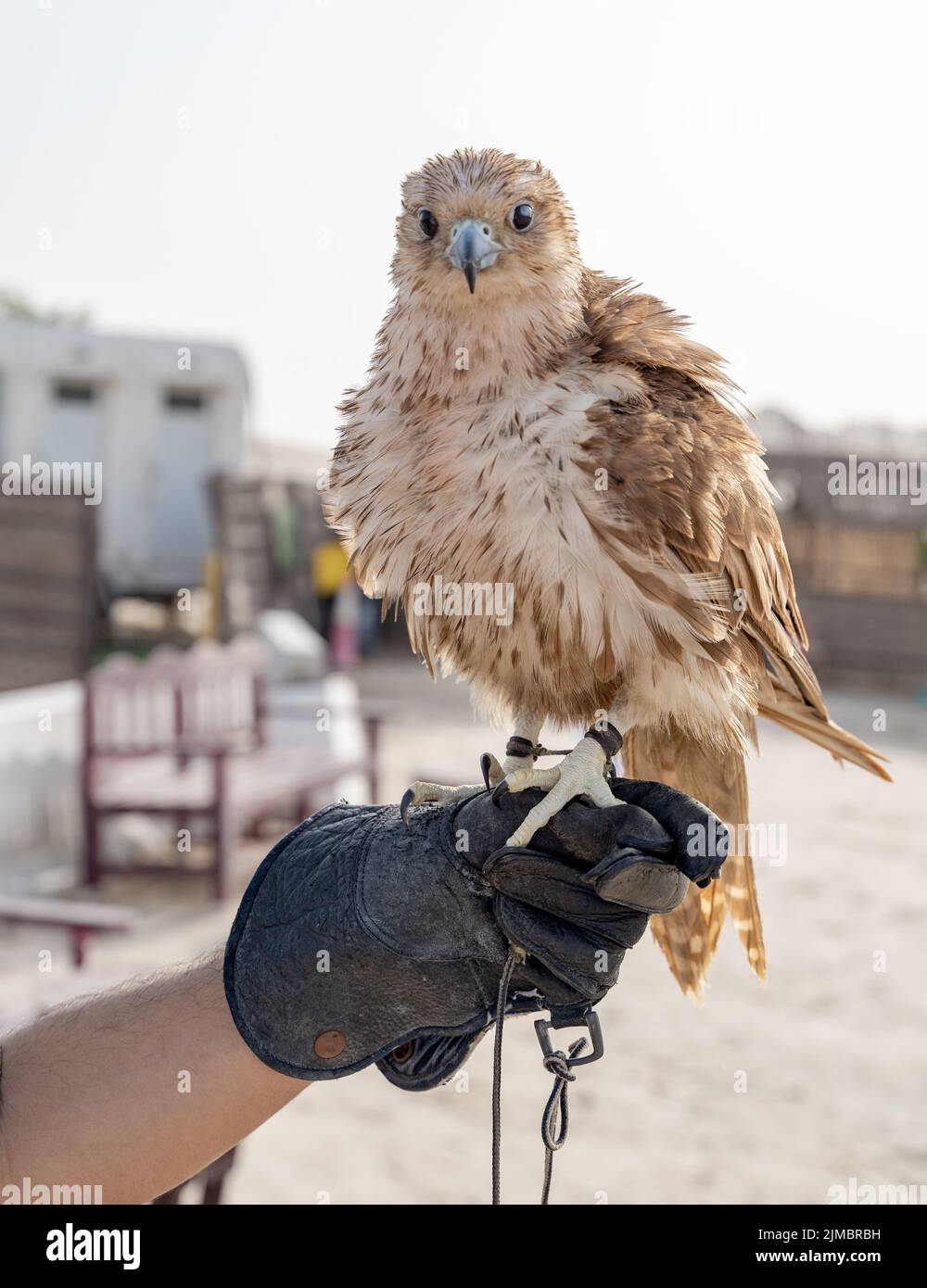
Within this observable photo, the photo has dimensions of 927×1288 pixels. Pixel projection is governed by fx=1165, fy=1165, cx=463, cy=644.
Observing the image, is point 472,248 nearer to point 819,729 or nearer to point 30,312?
point 819,729

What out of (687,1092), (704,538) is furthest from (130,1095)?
(687,1092)

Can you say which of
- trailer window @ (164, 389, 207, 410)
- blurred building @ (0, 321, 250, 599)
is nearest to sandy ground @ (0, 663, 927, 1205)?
blurred building @ (0, 321, 250, 599)

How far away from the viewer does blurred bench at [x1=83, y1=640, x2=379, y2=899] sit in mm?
6957

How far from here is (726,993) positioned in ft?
19.7

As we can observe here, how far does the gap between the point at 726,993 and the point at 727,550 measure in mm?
4339

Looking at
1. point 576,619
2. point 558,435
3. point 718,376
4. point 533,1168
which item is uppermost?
point 718,376

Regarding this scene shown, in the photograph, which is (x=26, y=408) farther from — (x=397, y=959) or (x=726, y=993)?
(x=397, y=959)

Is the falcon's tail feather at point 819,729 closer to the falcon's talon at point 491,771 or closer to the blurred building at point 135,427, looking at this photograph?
the falcon's talon at point 491,771

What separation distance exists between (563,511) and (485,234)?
1.88ft

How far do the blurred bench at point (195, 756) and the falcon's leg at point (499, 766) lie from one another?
15.4 feet

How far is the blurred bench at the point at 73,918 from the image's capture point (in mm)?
4488

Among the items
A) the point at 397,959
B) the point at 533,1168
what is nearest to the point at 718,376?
the point at 397,959

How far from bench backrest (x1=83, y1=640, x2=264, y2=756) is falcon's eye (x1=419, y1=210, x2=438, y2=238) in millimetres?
4924

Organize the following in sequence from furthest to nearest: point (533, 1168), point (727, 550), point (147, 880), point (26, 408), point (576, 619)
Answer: point (26, 408) → point (147, 880) → point (533, 1168) → point (727, 550) → point (576, 619)
